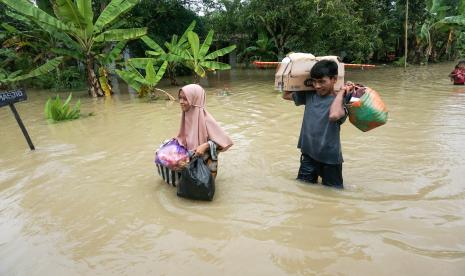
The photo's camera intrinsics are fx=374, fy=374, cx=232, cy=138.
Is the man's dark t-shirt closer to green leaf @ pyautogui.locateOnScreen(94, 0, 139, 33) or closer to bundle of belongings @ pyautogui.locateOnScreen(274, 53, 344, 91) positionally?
bundle of belongings @ pyautogui.locateOnScreen(274, 53, 344, 91)

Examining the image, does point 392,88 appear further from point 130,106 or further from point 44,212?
point 44,212

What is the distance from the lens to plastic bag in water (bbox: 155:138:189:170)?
3.86 metres

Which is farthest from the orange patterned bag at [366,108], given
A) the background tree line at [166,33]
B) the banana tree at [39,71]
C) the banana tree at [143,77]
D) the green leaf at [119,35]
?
the banana tree at [39,71]

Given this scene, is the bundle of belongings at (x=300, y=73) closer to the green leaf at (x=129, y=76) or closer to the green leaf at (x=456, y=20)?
the green leaf at (x=129, y=76)

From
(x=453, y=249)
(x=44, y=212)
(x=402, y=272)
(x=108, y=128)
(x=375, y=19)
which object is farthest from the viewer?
(x=375, y=19)

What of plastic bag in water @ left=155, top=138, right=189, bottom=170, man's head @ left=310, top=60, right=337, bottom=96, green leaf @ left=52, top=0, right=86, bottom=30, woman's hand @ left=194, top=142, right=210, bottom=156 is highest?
green leaf @ left=52, top=0, right=86, bottom=30

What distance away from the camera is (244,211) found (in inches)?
145

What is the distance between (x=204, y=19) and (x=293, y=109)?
1196 centimetres

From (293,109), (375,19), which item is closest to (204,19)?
(375,19)

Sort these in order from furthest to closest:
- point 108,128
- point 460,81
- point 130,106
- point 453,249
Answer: point 460,81 → point 130,106 → point 108,128 → point 453,249

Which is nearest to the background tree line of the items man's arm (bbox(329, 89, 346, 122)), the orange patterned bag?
man's arm (bbox(329, 89, 346, 122))

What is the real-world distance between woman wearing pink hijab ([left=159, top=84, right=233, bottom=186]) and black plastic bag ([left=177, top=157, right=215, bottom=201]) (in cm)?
13

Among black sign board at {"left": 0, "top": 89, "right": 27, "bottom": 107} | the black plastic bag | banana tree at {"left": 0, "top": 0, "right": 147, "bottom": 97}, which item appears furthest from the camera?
banana tree at {"left": 0, "top": 0, "right": 147, "bottom": 97}

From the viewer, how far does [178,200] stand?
3914mm
